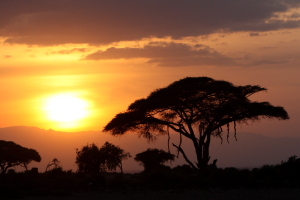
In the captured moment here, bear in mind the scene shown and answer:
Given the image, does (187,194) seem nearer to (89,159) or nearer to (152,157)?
(89,159)

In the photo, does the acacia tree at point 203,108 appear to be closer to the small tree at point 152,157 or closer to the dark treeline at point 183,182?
the dark treeline at point 183,182

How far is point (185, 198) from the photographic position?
26.6 meters

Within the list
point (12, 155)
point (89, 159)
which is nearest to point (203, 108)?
point (89, 159)

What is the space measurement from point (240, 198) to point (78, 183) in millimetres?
13664

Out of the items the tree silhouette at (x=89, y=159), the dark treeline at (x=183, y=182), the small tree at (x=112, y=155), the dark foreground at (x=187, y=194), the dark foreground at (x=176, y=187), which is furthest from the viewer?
the small tree at (x=112, y=155)

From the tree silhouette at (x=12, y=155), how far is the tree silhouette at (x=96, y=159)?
10434 mm

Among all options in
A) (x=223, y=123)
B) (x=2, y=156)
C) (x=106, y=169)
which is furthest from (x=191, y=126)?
(x=2, y=156)

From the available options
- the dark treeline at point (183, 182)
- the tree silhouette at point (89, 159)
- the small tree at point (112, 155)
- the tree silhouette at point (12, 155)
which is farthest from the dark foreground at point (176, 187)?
the tree silhouette at point (12, 155)

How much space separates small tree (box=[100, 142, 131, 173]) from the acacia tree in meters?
22.3

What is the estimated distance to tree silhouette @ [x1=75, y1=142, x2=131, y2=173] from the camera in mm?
61469

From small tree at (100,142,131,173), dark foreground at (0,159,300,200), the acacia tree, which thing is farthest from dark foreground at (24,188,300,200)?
small tree at (100,142,131,173)

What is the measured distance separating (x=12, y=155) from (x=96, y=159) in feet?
43.3

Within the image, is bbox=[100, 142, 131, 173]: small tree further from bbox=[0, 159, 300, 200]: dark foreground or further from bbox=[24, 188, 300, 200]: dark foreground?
bbox=[24, 188, 300, 200]: dark foreground

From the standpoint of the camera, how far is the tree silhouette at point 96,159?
6147 centimetres
